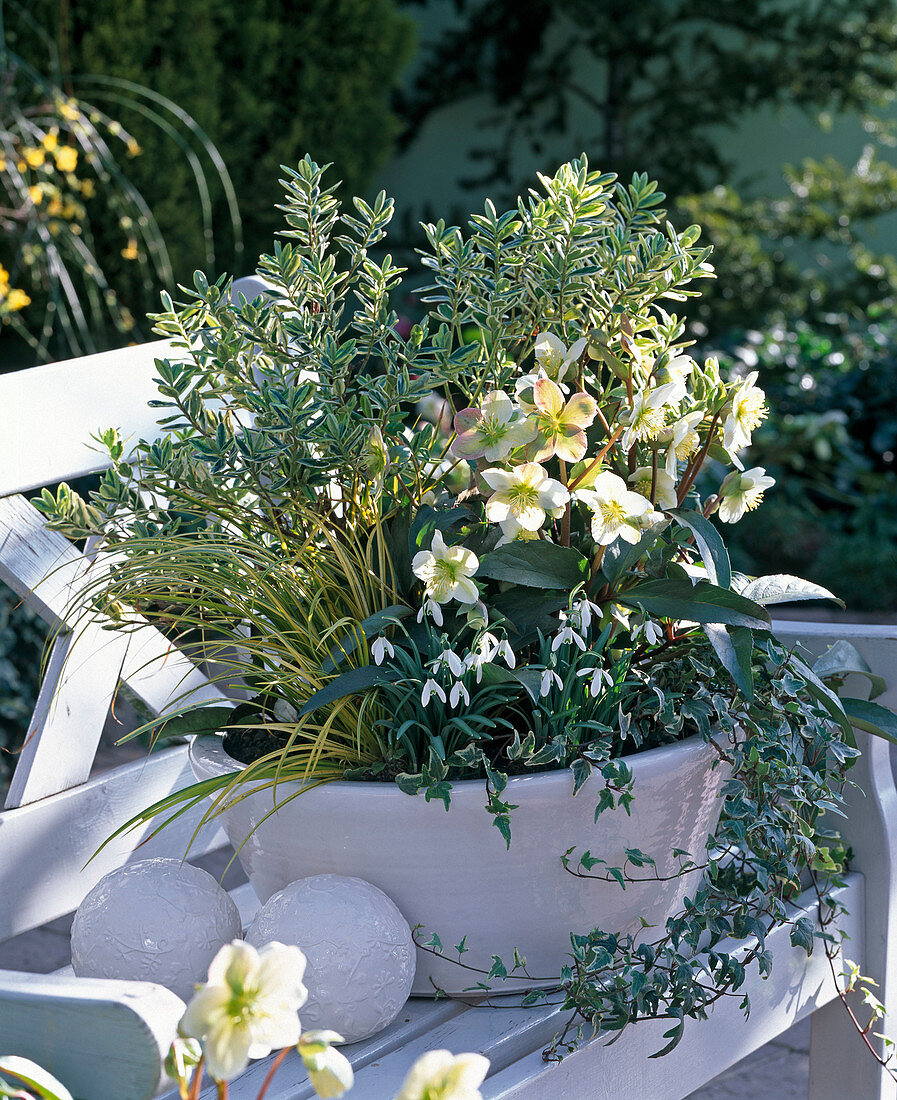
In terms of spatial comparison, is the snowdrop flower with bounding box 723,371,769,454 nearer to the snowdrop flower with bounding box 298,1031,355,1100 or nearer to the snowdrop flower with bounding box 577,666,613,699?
the snowdrop flower with bounding box 577,666,613,699

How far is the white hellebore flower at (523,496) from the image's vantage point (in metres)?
0.71

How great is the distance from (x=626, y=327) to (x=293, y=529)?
0.27 m

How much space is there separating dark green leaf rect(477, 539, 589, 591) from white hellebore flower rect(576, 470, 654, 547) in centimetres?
3

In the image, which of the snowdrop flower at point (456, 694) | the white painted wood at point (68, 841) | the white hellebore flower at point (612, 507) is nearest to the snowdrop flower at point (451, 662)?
the snowdrop flower at point (456, 694)

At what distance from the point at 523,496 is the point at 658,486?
117mm

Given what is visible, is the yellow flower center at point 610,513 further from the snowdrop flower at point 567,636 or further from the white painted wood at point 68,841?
the white painted wood at point 68,841

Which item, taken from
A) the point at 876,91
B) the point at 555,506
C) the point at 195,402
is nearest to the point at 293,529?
the point at 195,402

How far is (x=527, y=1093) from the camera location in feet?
2.19

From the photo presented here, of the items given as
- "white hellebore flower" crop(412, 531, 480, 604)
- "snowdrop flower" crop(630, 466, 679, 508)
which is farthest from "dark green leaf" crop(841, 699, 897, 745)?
"white hellebore flower" crop(412, 531, 480, 604)

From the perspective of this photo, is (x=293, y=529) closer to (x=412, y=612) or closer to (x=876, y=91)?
(x=412, y=612)

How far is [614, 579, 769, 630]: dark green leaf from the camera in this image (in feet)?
2.36

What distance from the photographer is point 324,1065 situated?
47 centimetres

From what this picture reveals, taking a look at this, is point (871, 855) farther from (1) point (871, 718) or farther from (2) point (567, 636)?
(2) point (567, 636)

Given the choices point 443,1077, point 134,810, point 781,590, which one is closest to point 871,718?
point 781,590
